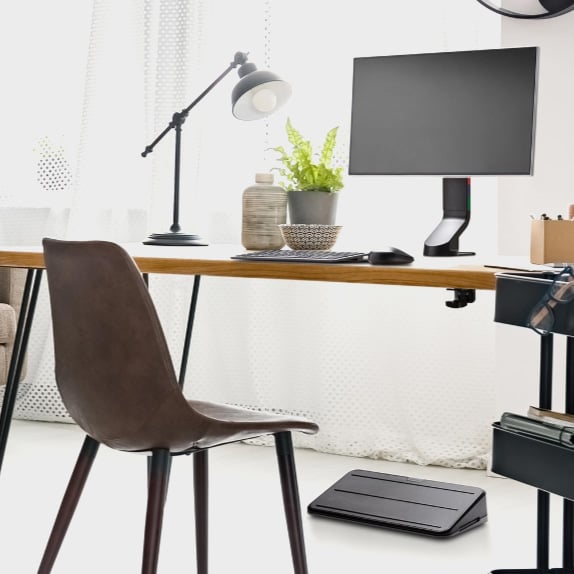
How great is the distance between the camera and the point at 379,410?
343 cm

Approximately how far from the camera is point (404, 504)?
2.69 meters

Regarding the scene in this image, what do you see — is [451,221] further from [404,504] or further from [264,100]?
[404,504]

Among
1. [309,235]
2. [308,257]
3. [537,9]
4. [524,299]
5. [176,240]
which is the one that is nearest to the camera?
[524,299]

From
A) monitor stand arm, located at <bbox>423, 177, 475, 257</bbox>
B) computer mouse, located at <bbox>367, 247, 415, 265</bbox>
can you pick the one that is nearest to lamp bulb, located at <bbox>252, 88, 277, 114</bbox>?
monitor stand arm, located at <bbox>423, 177, 475, 257</bbox>

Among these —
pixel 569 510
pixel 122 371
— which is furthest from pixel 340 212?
pixel 122 371

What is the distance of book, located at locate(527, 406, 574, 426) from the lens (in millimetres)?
1696

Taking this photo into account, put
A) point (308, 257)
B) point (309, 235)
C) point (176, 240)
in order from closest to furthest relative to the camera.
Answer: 1. point (308, 257)
2. point (309, 235)
3. point (176, 240)

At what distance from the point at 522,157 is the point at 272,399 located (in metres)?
1.64

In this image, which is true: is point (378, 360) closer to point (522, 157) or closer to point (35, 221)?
point (522, 157)

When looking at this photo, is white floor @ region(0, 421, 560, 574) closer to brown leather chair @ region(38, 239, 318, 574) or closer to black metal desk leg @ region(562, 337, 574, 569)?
black metal desk leg @ region(562, 337, 574, 569)

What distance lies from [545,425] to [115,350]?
74 cm

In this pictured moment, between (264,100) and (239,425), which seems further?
(264,100)

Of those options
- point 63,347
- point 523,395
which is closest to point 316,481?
point 523,395

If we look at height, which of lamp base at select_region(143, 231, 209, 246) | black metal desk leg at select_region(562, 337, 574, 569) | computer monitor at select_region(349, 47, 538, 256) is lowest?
black metal desk leg at select_region(562, 337, 574, 569)
